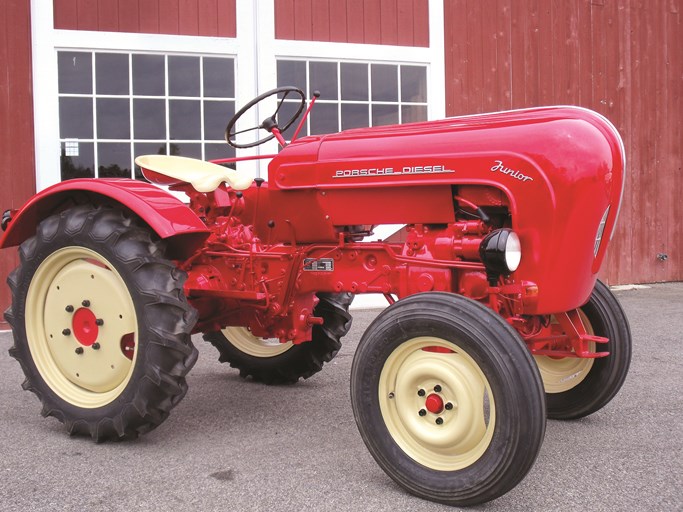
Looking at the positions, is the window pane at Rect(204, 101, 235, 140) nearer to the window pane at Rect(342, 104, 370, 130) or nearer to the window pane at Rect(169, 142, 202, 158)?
the window pane at Rect(169, 142, 202, 158)

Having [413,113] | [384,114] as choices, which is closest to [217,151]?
[384,114]

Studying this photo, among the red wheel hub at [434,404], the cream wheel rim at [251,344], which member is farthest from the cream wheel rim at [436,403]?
the cream wheel rim at [251,344]

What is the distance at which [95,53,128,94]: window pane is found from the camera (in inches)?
247

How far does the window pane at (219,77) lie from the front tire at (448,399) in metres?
4.71

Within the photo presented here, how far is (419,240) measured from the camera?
2.84m

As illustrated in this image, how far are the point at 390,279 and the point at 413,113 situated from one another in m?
4.66

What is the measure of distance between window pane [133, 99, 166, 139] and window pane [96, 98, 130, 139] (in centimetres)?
8

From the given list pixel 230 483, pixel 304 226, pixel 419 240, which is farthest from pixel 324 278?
pixel 230 483

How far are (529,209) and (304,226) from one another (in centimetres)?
109

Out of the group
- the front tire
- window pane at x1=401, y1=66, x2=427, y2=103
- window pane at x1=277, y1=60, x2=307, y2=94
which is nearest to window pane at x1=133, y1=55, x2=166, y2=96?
window pane at x1=277, y1=60, x2=307, y2=94

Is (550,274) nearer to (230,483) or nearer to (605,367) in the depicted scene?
(605,367)

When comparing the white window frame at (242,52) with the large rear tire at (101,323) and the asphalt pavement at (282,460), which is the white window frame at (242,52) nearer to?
the asphalt pavement at (282,460)

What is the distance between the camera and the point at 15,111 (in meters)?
6.02

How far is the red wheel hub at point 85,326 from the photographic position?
123 inches
